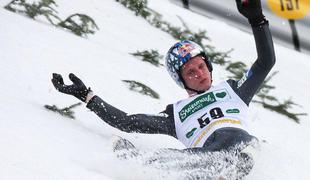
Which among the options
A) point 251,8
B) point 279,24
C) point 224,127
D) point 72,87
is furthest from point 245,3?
point 279,24

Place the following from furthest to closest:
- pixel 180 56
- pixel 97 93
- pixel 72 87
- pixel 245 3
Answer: pixel 97 93, pixel 180 56, pixel 72 87, pixel 245 3

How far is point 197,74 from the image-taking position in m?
4.98

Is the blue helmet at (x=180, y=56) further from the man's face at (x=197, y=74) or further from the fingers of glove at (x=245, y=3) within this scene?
the fingers of glove at (x=245, y=3)

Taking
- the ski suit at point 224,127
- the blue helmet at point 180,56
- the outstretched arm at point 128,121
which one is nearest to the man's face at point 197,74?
the blue helmet at point 180,56

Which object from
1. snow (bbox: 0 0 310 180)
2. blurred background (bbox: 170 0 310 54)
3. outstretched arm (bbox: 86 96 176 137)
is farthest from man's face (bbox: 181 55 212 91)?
blurred background (bbox: 170 0 310 54)

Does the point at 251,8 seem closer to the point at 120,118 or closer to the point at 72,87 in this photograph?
the point at 120,118

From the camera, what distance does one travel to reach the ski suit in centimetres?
454

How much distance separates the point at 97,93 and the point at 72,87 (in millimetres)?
784

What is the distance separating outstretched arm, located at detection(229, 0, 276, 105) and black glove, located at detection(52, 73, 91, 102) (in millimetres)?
1155

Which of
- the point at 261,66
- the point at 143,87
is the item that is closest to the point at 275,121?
the point at 143,87

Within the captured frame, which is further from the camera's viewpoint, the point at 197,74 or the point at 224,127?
the point at 197,74

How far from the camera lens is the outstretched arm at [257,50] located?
4473 mm

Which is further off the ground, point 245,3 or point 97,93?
point 245,3

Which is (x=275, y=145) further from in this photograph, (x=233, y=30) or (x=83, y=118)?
(x=233, y=30)
